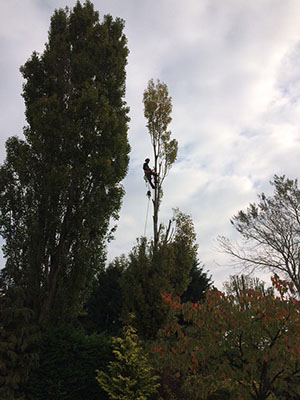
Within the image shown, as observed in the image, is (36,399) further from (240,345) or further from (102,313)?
(102,313)

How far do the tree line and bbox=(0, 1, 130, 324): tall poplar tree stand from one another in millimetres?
35

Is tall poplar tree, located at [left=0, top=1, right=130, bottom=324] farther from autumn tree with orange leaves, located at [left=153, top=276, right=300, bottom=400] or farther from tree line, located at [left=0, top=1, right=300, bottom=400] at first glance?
autumn tree with orange leaves, located at [left=153, top=276, right=300, bottom=400]

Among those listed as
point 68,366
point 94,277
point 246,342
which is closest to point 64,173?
point 94,277

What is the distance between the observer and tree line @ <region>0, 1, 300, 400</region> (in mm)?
5188

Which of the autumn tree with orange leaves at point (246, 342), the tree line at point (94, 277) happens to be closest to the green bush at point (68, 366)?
the tree line at point (94, 277)

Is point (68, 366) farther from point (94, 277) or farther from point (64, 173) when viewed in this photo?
point (64, 173)

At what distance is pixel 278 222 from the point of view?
1564 centimetres

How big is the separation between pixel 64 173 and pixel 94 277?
11.8ft

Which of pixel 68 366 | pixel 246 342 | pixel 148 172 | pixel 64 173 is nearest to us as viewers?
pixel 246 342

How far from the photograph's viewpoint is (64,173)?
9.49 metres

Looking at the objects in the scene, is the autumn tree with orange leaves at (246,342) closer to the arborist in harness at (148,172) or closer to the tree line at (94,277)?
the tree line at (94,277)

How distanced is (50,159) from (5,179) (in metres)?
1.45

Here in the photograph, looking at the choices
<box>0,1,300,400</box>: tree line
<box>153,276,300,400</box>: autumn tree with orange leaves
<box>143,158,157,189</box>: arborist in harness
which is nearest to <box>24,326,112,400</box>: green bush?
<box>0,1,300,400</box>: tree line

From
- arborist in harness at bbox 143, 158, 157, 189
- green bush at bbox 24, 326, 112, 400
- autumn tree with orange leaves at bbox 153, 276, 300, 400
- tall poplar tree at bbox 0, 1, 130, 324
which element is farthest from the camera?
arborist in harness at bbox 143, 158, 157, 189
